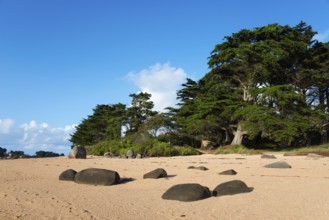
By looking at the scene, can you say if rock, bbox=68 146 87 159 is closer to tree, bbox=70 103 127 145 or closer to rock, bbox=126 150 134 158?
rock, bbox=126 150 134 158

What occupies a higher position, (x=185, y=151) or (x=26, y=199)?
(x=185, y=151)

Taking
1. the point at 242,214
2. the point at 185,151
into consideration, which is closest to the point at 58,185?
the point at 242,214

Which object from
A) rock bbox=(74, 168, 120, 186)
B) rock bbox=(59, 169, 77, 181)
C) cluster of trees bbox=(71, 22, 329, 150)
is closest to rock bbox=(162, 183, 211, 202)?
rock bbox=(74, 168, 120, 186)

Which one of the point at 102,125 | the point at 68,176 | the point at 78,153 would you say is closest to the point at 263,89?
the point at 78,153

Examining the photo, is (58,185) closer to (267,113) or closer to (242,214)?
(242,214)

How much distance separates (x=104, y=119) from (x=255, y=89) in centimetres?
2561

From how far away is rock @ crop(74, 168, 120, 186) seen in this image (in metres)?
8.66

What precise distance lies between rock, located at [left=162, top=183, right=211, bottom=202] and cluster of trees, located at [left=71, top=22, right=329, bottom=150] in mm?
18617

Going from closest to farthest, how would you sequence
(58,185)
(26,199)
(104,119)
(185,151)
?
1. (26,199)
2. (58,185)
3. (185,151)
4. (104,119)

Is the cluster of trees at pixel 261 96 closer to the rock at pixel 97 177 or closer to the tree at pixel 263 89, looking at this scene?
the tree at pixel 263 89

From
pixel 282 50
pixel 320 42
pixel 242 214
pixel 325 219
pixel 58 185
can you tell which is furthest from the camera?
pixel 320 42

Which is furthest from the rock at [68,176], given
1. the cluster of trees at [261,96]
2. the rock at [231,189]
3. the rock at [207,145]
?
the rock at [207,145]

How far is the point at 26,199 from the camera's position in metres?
6.66

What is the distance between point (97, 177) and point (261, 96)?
20536 mm
